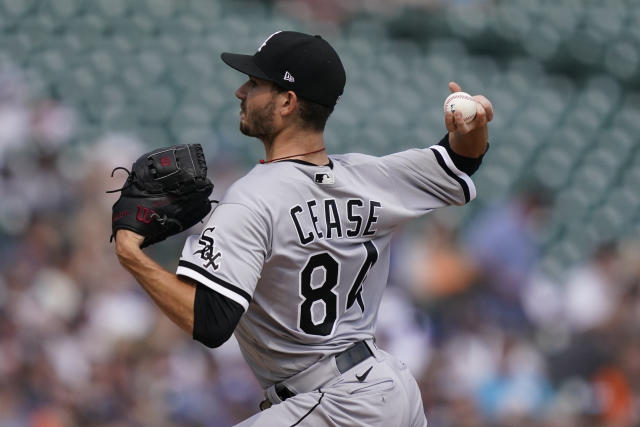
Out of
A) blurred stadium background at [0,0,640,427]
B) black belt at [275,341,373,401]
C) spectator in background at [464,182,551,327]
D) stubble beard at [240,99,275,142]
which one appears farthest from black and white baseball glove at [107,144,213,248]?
spectator in background at [464,182,551,327]

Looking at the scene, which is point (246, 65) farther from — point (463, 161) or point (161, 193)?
point (463, 161)

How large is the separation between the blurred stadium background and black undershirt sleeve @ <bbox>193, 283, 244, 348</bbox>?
3309mm

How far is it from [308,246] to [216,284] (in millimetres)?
295

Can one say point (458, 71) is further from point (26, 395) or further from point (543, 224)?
point (26, 395)

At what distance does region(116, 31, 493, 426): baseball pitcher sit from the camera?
92.8 inches

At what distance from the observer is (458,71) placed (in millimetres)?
7465

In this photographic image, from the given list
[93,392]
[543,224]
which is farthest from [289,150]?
[543,224]

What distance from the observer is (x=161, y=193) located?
7.93 ft

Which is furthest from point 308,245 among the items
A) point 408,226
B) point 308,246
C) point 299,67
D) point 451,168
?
point 408,226

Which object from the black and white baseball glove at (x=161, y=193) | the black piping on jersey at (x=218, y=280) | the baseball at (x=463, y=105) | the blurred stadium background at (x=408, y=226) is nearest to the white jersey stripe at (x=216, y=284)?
the black piping on jersey at (x=218, y=280)

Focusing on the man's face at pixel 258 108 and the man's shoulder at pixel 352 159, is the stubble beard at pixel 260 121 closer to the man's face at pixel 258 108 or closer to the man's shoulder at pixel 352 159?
the man's face at pixel 258 108

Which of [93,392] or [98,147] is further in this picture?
[98,147]

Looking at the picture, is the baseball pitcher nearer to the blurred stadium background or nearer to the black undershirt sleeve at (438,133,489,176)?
the black undershirt sleeve at (438,133,489,176)

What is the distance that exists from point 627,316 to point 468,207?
3.96 ft
